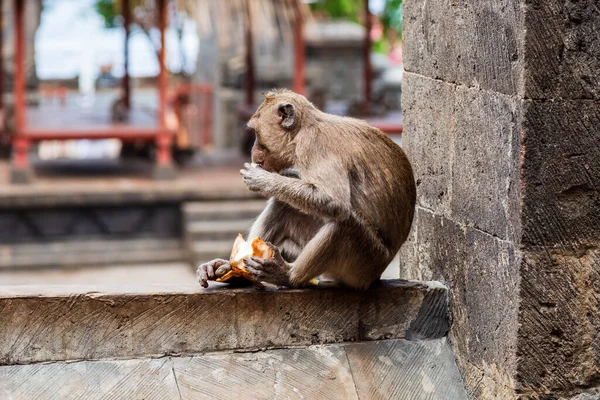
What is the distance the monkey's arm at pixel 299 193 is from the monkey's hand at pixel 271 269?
22 cm

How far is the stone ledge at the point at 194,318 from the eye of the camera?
4277 millimetres

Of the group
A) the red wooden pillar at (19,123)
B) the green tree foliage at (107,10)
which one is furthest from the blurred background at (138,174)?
the green tree foliage at (107,10)

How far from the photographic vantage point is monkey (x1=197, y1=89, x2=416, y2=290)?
14.7 ft

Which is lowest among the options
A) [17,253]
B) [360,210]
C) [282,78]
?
[17,253]

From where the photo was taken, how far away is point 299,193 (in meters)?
4.46

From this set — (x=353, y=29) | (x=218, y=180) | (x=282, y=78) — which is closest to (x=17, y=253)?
(x=218, y=180)

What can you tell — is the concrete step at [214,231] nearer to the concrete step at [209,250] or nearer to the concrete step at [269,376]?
the concrete step at [209,250]

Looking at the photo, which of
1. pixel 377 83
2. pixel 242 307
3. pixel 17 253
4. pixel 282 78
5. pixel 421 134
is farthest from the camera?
pixel 377 83

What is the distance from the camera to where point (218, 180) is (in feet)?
43.7

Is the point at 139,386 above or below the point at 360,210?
below

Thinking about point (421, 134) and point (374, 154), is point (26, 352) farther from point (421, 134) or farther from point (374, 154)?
point (421, 134)

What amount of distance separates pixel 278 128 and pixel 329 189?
41 centimetres

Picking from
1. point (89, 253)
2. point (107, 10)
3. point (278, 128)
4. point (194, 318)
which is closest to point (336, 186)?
point (278, 128)

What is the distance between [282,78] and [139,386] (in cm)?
1316
